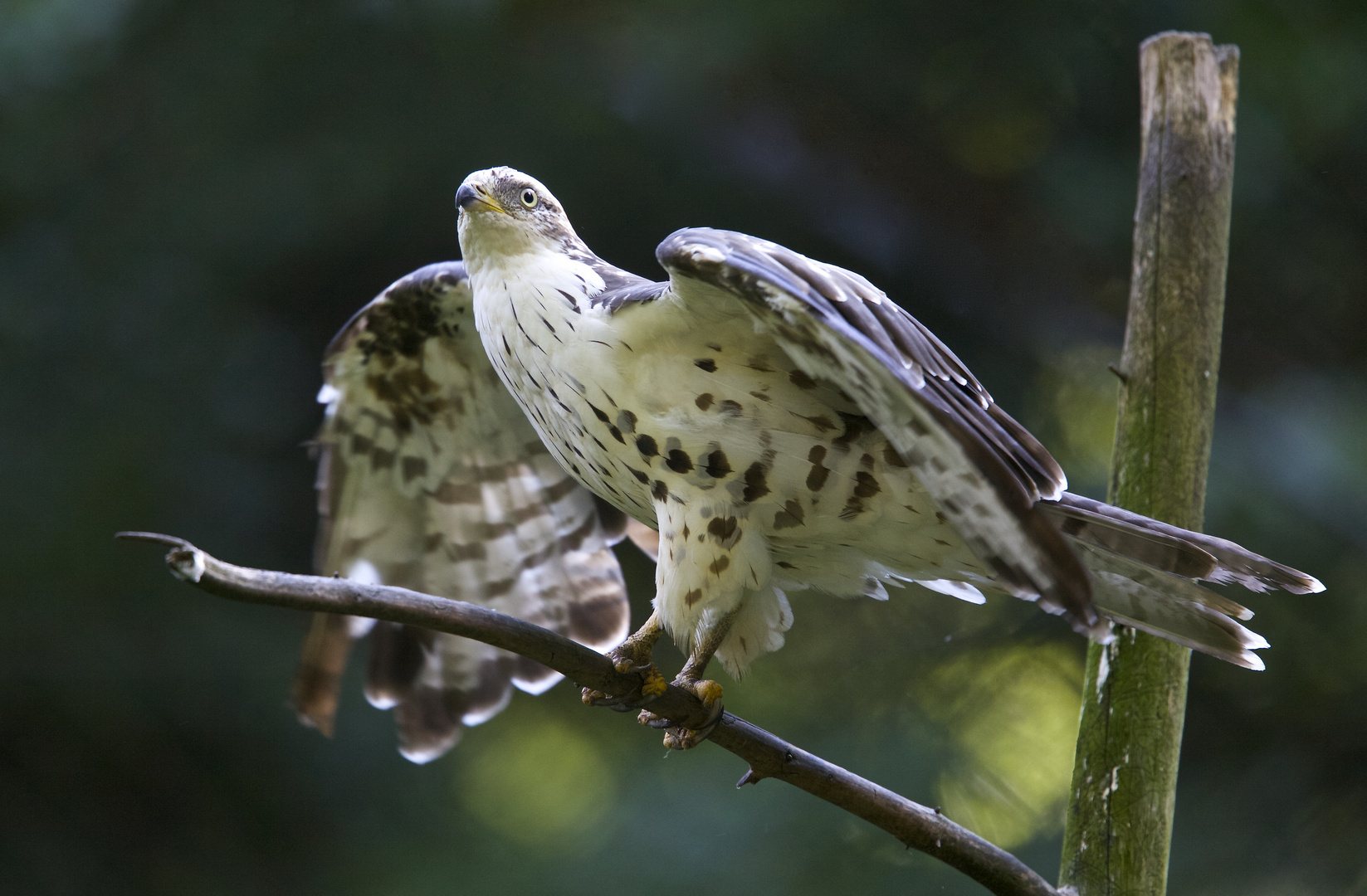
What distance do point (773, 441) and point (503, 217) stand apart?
2.01ft

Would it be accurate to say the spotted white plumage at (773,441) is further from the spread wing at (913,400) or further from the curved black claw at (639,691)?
the curved black claw at (639,691)

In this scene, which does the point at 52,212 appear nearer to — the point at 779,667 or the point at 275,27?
the point at 275,27

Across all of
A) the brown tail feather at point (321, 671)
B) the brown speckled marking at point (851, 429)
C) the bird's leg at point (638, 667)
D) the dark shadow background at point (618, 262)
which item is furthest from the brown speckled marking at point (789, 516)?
the dark shadow background at point (618, 262)

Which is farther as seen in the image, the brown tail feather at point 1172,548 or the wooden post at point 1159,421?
the wooden post at point 1159,421

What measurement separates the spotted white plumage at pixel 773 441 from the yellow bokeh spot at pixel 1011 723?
1.43 metres

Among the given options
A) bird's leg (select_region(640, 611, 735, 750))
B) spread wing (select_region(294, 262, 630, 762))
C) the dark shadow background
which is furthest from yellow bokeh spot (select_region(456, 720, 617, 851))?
bird's leg (select_region(640, 611, 735, 750))

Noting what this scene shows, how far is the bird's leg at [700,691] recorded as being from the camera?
1.80m

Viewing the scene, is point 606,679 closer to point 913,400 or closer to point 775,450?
point 775,450

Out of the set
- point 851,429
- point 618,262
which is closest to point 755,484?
point 851,429

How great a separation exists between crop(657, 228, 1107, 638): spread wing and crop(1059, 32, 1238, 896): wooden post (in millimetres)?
567

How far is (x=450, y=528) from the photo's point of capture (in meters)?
2.75

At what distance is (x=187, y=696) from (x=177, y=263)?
127 centimetres

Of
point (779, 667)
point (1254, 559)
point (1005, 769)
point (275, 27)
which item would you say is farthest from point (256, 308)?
point (1254, 559)

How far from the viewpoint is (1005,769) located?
10.9 feet
